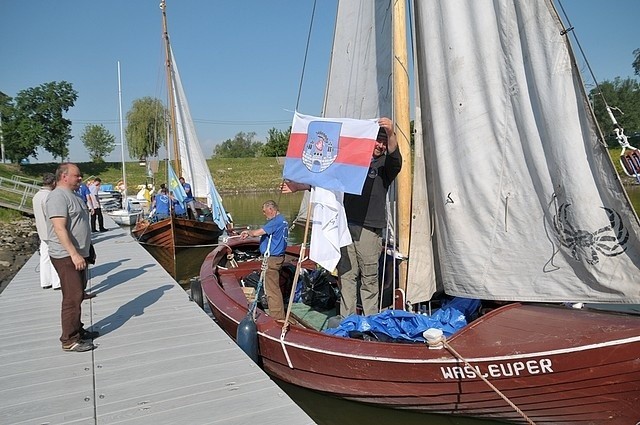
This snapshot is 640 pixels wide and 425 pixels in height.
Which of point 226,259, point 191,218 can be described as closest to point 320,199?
point 226,259

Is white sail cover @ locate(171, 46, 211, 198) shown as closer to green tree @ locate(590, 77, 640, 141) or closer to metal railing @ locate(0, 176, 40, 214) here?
metal railing @ locate(0, 176, 40, 214)

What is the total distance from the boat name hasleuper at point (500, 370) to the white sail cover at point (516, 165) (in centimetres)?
77

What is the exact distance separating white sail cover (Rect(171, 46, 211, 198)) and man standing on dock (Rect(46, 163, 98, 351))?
1526cm

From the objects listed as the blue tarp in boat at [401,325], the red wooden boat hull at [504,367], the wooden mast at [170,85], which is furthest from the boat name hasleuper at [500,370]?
the wooden mast at [170,85]

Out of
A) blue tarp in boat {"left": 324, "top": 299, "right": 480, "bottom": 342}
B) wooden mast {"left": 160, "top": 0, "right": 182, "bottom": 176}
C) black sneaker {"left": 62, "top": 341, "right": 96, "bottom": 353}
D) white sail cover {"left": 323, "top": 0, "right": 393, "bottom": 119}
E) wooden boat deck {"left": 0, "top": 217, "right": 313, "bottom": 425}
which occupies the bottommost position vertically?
wooden boat deck {"left": 0, "top": 217, "right": 313, "bottom": 425}

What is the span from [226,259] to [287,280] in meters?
2.26

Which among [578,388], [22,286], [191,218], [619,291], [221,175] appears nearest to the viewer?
[578,388]

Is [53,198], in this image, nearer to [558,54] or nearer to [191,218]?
[558,54]

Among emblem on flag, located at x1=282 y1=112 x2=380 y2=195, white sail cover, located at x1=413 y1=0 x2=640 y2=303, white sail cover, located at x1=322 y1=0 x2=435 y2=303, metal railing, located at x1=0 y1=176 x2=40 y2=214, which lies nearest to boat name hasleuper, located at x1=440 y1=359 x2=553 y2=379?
white sail cover, located at x1=413 y1=0 x2=640 y2=303

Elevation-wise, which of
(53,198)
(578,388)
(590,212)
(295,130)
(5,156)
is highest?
(5,156)

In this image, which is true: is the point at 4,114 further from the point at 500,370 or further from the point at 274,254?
the point at 500,370

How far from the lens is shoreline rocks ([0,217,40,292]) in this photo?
42.0 feet

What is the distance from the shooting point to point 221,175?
51250 millimetres

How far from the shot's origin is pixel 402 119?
5586 mm
